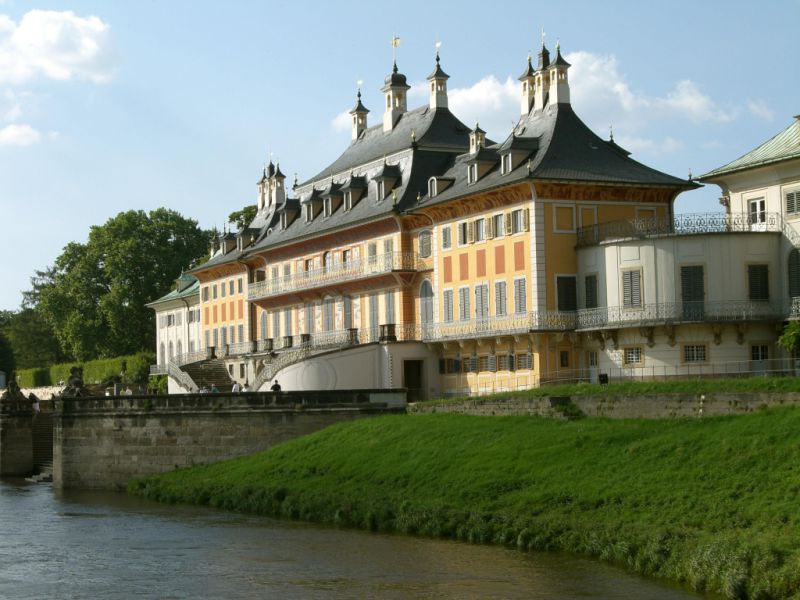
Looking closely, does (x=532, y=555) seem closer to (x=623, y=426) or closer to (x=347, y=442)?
(x=623, y=426)

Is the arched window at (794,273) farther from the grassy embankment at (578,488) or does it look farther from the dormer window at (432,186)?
the dormer window at (432,186)

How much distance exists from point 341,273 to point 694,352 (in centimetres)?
2224

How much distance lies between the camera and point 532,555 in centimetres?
3069

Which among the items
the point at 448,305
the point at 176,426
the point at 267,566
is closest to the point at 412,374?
the point at 448,305

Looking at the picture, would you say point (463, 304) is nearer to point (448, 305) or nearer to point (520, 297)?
point (448, 305)

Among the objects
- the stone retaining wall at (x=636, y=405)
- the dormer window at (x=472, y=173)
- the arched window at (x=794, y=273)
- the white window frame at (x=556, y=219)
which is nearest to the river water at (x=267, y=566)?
the stone retaining wall at (x=636, y=405)

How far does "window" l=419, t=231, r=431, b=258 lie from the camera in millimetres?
58750

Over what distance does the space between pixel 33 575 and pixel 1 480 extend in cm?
3367

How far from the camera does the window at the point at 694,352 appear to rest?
4569cm

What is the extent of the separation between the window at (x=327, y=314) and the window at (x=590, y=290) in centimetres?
1881

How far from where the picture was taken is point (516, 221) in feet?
170

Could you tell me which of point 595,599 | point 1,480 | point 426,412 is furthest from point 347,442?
point 1,480

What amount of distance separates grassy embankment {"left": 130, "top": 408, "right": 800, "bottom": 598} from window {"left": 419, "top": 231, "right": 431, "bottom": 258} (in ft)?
43.2

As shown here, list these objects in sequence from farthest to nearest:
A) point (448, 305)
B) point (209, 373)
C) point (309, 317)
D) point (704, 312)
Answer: point (209, 373) → point (309, 317) → point (448, 305) → point (704, 312)
